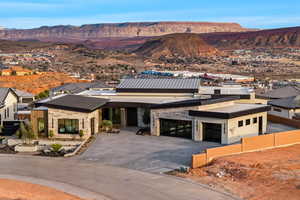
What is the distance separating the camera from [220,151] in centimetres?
2806

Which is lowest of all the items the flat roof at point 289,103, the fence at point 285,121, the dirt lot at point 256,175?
the dirt lot at point 256,175

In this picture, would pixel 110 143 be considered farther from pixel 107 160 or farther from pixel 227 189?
pixel 227 189

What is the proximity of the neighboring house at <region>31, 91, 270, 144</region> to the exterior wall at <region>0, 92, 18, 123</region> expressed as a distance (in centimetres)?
720

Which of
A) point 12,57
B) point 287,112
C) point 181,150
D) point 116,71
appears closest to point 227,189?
point 181,150

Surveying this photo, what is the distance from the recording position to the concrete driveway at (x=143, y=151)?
27.8 m

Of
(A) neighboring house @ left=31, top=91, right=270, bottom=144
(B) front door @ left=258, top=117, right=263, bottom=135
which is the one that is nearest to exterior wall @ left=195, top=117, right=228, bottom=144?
(A) neighboring house @ left=31, top=91, right=270, bottom=144

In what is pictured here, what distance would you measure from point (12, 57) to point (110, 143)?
464ft

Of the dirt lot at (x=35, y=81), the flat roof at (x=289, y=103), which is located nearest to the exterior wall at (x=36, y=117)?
the flat roof at (x=289, y=103)

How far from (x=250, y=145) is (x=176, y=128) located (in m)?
7.81

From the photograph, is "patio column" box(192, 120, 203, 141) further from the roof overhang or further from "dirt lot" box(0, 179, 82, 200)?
"dirt lot" box(0, 179, 82, 200)

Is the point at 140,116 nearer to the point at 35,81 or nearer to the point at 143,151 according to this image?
the point at 143,151

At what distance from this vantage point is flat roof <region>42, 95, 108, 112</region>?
3534 cm

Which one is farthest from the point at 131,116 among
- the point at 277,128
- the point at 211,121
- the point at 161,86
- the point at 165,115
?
the point at 277,128

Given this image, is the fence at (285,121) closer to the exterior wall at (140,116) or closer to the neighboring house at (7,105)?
the exterior wall at (140,116)
